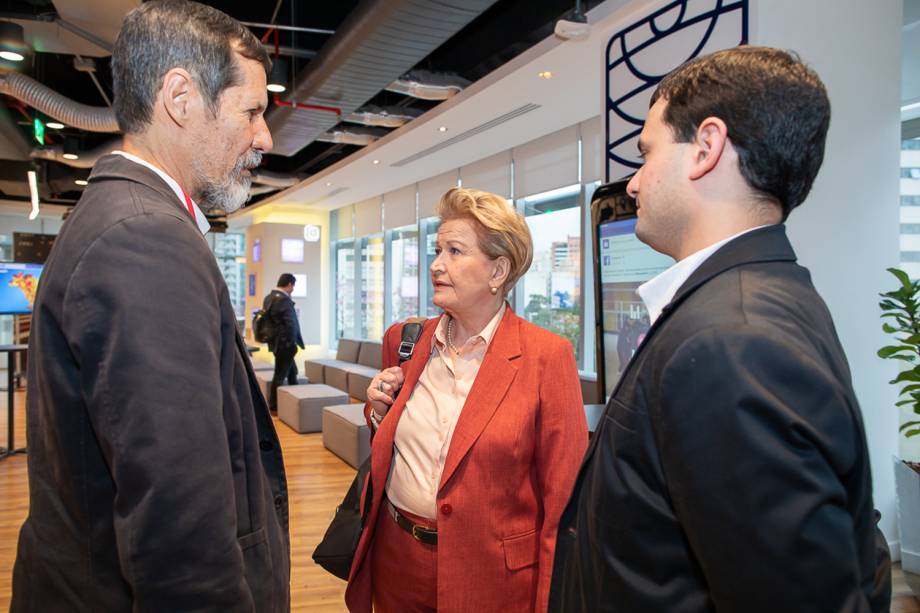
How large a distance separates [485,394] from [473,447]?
0.49 feet

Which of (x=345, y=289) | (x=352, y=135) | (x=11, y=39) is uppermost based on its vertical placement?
(x=352, y=135)

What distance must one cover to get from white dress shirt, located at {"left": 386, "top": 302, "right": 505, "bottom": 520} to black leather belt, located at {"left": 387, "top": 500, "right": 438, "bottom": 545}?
1.0 inches

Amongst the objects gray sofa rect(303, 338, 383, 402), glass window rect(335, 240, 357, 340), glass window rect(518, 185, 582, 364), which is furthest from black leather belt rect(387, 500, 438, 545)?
glass window rect(335, 240, 357, 340)

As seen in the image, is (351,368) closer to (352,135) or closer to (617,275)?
(352,135)

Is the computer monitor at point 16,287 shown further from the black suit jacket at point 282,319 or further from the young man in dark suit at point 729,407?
the young man in dark suit at point 729,407

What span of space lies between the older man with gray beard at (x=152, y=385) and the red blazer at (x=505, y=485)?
19.8 inches

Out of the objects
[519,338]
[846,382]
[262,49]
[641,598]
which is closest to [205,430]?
[641,598]

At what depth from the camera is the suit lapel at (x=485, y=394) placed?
5.12ft

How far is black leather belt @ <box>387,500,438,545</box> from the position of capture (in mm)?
1573

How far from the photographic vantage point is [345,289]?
14711 mm

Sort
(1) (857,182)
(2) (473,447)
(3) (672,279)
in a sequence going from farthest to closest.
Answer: (1) (857,182)
(2) (473,447)
(3) (672,279)

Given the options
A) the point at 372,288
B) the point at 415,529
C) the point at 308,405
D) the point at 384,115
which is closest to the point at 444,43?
the point at 384,115

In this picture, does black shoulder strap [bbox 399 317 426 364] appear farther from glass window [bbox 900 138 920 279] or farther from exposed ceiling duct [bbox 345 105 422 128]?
exposed ceiling duct [bbox 345 105 422 128]

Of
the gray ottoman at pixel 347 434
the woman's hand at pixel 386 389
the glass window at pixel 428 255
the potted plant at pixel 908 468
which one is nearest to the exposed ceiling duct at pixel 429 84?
the gray ottoman at pixel 347 434
